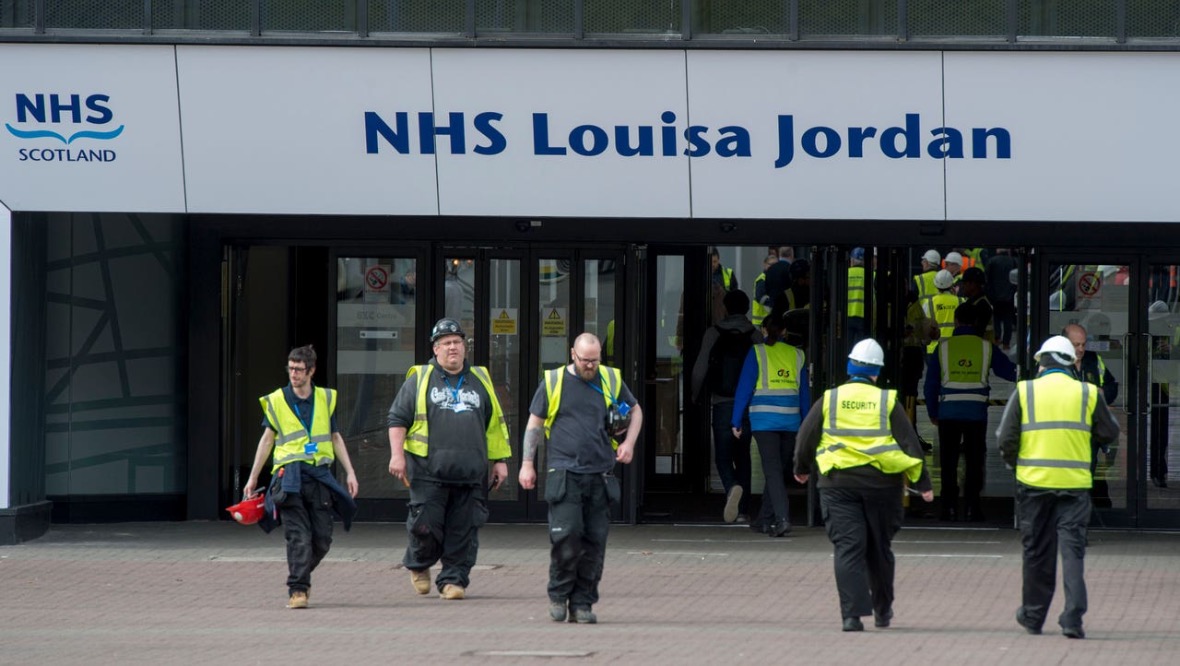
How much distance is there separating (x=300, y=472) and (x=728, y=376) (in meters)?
5.05

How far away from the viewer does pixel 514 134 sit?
1439 centimetres

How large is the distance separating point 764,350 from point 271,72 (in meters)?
4.44

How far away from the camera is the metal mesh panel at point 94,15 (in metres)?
14.2

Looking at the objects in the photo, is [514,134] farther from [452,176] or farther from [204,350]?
[204,350]

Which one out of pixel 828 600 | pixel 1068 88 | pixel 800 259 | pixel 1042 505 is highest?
pixel 1068 88

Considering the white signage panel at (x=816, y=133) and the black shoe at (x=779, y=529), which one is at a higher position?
the white signage panel at (x=816, y=133)

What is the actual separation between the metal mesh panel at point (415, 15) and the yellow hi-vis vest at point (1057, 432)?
19.5ft

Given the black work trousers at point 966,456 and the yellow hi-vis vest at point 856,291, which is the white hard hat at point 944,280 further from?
the black work trousers at point 966,456

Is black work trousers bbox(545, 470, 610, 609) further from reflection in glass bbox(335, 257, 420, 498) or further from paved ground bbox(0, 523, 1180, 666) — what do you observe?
reflection in glass bbox(335, 257, 420, 498)

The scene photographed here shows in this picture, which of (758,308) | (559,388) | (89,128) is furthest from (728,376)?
(89,128)

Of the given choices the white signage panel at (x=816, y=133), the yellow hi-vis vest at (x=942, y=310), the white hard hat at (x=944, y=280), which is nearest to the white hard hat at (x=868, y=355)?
the white signage panel at (x=816, y=133)

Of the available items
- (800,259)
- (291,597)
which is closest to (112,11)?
(291,597)

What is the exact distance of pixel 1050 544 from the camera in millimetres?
10188

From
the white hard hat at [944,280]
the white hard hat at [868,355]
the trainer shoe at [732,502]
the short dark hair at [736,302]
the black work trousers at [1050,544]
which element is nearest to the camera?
the black work trousers at [1050,544]
